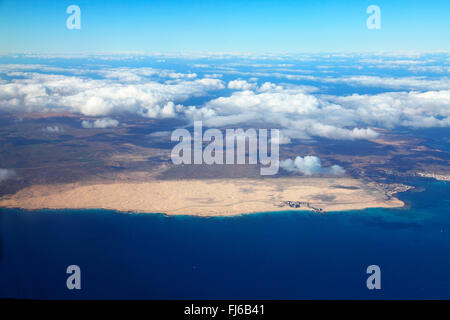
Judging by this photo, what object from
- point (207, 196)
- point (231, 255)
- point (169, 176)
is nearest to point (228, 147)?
point (169, 176)

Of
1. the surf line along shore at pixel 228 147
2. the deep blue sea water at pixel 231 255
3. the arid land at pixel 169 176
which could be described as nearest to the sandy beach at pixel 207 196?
the arid land at pixel 169 176

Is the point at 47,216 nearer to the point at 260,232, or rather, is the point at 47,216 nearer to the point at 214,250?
the point at 214,250

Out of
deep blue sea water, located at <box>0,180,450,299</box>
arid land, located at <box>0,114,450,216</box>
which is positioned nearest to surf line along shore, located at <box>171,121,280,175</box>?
arid land, located at <box>0,114,450,216</box>

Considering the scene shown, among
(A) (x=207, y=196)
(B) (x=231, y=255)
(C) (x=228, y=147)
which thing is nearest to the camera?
(B) (x=231, y=255)

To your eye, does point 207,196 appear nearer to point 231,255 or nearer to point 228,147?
point 231,255

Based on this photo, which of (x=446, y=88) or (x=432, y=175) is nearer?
(x=432, y=175)
